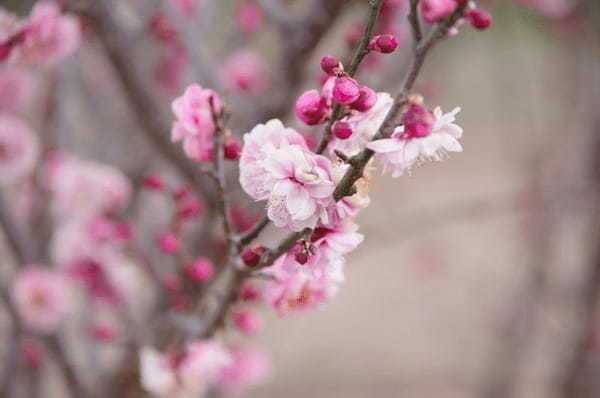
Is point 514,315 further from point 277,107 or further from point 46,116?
point 46,116

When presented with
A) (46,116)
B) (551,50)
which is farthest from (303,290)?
(551,50)

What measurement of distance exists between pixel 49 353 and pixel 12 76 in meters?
0.52

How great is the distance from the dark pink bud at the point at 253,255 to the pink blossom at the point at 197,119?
0.09m

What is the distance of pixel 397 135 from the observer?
430 millimetres

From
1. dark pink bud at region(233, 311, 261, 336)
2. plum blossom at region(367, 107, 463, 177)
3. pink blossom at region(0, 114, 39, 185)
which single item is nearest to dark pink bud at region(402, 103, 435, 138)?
plum blossom at region(367, 107, 463, 177)

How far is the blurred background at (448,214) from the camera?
1.18 m

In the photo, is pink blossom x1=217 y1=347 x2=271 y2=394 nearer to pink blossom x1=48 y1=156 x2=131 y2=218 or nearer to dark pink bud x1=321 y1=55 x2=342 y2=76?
pink blossom x1=48 y1=156 x2=131 y2=218

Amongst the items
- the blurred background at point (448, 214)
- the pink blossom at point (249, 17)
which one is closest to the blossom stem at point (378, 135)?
the blurred background at point (448, 214)

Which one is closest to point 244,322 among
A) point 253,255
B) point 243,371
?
point 253,255

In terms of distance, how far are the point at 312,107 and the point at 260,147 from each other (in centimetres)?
5

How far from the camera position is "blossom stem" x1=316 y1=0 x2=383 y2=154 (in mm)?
434

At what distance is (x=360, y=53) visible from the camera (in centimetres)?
44

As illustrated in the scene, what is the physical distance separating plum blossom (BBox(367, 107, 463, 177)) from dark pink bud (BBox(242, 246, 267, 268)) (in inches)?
6.0

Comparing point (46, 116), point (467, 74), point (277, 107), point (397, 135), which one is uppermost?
point (467, 74)
